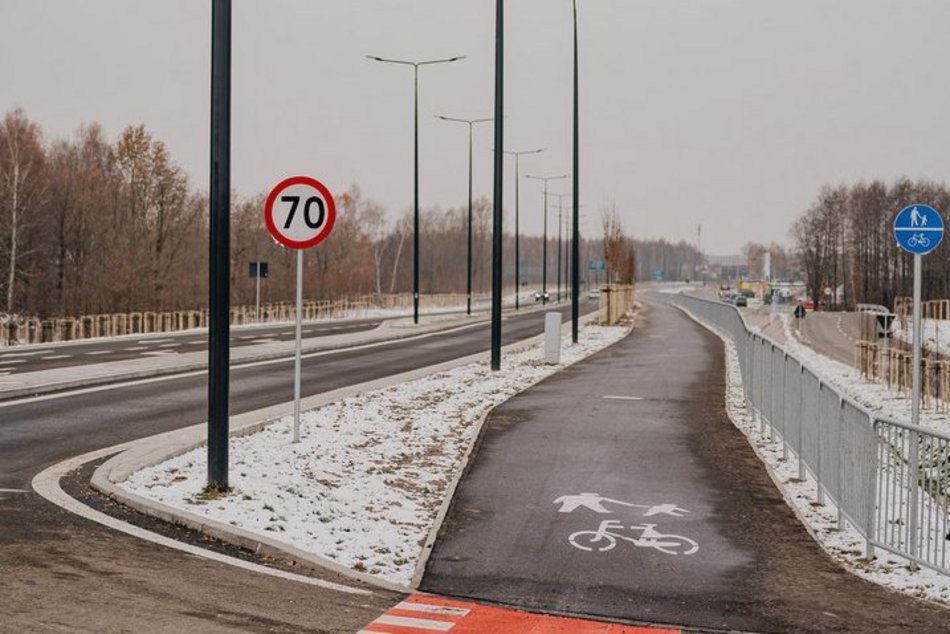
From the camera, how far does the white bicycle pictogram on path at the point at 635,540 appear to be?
327 inches

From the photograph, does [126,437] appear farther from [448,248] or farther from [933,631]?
[448,248]

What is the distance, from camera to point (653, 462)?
1226cm

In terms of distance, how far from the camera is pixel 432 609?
6539mm

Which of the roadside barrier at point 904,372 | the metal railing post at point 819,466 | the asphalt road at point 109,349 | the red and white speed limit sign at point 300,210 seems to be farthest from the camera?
the roadside barrier at point 904,372

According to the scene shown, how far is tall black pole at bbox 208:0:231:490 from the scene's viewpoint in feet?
29.5

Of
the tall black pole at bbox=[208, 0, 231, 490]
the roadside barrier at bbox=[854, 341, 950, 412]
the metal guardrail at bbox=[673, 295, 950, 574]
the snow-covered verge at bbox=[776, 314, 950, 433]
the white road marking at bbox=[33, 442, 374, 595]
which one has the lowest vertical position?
the snow-covered verge at bbox=[776, 314, 950, 433]

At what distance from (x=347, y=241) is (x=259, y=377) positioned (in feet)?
297

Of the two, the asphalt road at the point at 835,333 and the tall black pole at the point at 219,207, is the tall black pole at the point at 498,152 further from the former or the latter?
the asphalt road at the point at 835,333

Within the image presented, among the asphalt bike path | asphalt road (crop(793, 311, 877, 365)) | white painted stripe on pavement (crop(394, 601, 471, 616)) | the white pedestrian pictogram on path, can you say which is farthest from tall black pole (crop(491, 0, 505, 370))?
asphalt road (crop(793, 311, 877, 365))

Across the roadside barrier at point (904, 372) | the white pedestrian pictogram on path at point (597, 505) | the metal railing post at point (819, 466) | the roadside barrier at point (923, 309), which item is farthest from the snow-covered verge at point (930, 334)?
the white pedestrian pictogram on path at point (597, 505)

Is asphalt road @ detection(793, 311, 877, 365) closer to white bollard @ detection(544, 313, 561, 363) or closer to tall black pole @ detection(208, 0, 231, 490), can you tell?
white bollard @ detection(544, 313, 561, 363)

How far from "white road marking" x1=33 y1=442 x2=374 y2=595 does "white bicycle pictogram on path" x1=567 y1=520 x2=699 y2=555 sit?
2.20 m

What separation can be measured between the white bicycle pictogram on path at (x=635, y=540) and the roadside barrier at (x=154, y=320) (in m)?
30.0

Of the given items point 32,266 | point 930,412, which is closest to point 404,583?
point 930,412
